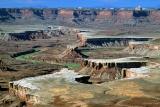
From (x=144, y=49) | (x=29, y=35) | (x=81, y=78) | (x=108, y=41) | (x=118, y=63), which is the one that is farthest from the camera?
(x=29, y=35)

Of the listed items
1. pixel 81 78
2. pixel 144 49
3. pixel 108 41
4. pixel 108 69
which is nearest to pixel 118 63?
pixel 108 69

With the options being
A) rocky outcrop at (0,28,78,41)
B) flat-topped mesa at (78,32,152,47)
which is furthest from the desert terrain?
rocky outcrop at (0,28,78,41)

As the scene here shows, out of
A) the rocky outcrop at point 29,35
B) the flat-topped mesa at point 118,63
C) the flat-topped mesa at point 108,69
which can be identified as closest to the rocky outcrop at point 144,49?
the flat-topped mesa at point 118,63

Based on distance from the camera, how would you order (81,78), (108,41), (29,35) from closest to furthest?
A: (81,78) < (108,41) < (29,35)

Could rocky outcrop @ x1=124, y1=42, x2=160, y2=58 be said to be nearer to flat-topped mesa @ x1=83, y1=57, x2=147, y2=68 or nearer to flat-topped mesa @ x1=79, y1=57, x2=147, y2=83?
flat-topped mesa @ x1=83, y1=57, x2=147, y2=68

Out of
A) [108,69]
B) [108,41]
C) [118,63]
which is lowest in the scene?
[108,41]

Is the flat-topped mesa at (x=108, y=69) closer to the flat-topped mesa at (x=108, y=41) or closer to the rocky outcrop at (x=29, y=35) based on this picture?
the flat-topped mesa at (x=108, y=41)

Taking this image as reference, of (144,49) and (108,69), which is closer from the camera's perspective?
(108,69)

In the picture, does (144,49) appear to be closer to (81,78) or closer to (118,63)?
(118,63)

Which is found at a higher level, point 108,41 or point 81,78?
point 81,78
